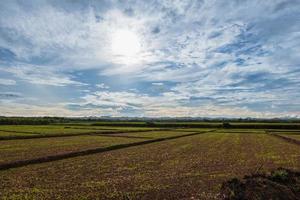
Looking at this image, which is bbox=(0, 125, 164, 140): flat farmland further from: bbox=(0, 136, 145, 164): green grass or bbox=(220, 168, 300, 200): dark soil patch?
bbox=(220, 168, 300, 200): dark soil patch

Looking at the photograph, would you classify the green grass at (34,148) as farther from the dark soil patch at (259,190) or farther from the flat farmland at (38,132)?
the dark soil patch at (259,190)

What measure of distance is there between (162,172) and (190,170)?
1955 mm

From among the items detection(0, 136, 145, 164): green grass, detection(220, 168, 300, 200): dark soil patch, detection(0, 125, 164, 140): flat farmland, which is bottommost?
detection(220, 168, 300, 200): dark soil patch

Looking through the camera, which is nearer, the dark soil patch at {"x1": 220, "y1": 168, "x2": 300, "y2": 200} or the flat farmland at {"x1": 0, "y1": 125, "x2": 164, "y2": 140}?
the dark soil patch at {"x1": 220, "y1": 168, "x2": 300, "y2": 200}

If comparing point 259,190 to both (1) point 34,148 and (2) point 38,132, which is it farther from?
(2) point 38,132

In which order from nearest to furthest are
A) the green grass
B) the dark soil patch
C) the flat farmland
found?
the dark soil patch < the green grass < the flat farmland

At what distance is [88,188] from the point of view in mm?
12086

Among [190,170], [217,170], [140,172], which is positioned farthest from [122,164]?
[217,170]

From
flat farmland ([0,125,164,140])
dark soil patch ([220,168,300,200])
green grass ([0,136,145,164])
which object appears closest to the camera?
dark soil patch ([220,168,300,200])

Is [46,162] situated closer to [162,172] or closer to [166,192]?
[162,172]

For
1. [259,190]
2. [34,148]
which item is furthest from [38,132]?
[259,190]

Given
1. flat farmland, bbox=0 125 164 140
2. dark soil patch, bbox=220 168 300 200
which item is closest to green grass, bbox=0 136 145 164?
flat farmland, bbox=0 125 164 140

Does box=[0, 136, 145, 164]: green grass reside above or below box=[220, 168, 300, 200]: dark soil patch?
above

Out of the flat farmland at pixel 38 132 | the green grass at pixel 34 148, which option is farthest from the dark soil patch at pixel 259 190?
the flat farmland at pixel 38 132
